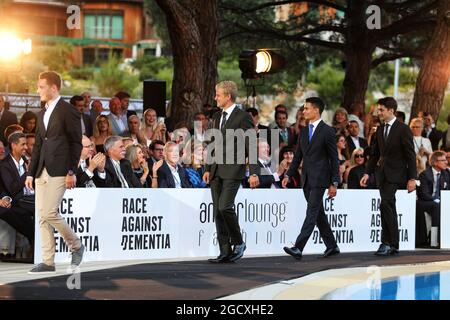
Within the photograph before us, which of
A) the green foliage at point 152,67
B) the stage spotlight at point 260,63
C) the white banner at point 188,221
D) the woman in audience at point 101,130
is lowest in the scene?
the white banner at point 188,221

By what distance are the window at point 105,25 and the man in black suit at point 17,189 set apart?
257 ft

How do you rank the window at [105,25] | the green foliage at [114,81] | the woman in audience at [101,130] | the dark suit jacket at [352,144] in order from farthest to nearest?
the window at [105,25]
the green foliage at [114,81]
the dark suit jacket at [352,144]
the woman in audience at [101,130]

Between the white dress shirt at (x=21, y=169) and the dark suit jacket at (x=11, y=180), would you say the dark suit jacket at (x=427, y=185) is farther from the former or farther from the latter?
the dark suit jacket at (x=11, y=180)

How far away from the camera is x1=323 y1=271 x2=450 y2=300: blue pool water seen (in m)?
10.1

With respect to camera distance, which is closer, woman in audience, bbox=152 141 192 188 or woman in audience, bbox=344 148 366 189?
woman in audience, bbox=152 141 192 188

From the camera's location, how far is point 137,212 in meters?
13.5

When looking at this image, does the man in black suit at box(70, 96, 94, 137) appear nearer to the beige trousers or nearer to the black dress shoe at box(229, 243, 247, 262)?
the black dress shoe at box(229, 243, 247, 262)

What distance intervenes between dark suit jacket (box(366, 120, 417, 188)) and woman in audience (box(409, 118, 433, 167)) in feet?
14.9

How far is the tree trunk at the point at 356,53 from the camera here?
26.8 metres

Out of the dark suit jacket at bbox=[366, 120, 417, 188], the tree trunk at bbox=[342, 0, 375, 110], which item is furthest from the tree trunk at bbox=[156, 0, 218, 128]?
the tree trunk at bbox=[342, 0, 375, 110]

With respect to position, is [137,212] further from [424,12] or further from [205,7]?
[424,12]

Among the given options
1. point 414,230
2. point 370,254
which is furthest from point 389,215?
point 414,230

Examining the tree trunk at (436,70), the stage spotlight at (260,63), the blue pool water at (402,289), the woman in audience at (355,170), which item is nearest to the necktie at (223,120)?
the blue pool water at (402,289)

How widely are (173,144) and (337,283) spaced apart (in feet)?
14.3
